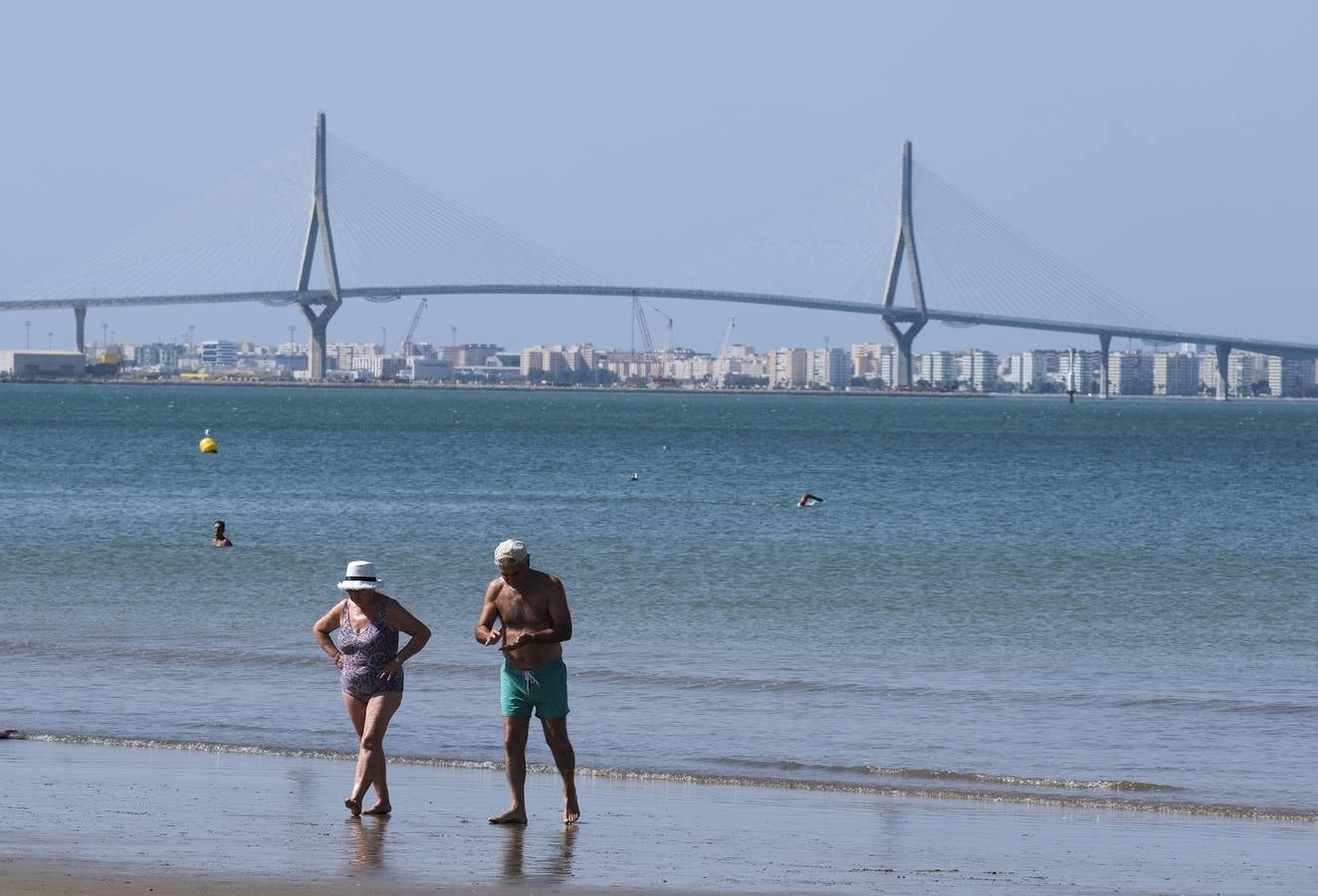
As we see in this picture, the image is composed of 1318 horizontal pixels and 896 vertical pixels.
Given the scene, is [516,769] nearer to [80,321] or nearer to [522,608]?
[522,608]

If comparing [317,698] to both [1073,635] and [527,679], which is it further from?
[1073,635]

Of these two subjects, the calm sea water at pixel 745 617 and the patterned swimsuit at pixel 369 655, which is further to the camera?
the calm sea water at pixel 745 617

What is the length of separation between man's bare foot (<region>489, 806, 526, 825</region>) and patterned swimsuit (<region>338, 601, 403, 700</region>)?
0.68 metres

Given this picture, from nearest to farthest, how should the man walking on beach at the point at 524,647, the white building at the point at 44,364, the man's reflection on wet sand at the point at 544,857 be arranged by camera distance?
the man's reflection on wet sand at the point at 544,857
the man walking on beach at the point at 524,647
the white building at the point at 44,364

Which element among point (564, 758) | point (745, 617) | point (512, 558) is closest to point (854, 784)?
point (564, 758)

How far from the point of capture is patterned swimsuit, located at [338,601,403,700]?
8203 mm

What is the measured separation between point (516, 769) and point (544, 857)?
0.71 m

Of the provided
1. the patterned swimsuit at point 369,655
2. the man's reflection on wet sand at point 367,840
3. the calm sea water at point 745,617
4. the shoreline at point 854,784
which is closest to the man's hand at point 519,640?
the patterned swimsuit at point 369,655

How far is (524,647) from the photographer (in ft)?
26.6

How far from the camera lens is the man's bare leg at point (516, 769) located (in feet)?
27.1

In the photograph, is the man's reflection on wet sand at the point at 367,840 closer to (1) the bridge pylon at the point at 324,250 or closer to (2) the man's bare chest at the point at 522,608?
(2) the man's bare chest at the point at 522,608

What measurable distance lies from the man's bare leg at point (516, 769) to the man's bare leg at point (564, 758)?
101 millimetres

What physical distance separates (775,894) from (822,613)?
39.9ft

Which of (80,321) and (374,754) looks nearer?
(374,754)
